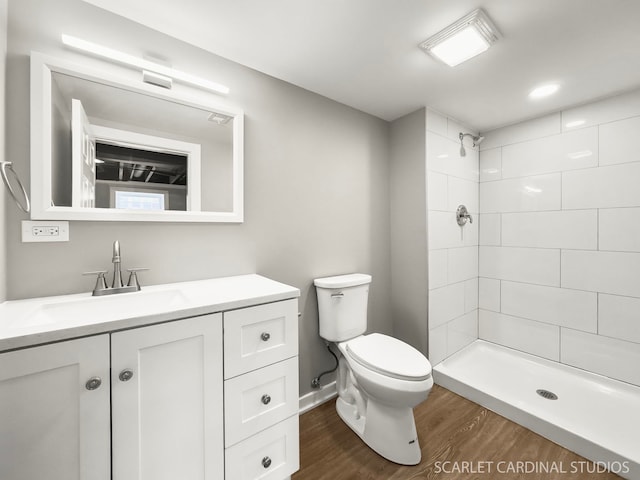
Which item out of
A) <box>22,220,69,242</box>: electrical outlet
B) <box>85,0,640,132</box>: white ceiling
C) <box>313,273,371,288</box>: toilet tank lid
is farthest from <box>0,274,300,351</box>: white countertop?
<box>85,0,640,132</box>: white ceiling

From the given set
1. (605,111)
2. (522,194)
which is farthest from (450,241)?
(605,111)

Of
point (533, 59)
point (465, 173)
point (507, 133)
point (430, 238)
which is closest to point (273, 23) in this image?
point (533, 59)

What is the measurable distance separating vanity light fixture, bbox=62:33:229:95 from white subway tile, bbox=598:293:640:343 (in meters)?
2.96

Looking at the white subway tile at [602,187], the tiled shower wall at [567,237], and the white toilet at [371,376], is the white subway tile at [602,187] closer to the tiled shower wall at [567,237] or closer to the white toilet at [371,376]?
the tiled shower wall at [567,237]

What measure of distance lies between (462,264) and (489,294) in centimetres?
47

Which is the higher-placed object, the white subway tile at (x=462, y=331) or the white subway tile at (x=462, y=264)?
the white subway tile at (x=462, y=264)

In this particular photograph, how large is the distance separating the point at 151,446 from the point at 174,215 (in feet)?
3.07

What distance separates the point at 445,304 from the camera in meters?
2.25

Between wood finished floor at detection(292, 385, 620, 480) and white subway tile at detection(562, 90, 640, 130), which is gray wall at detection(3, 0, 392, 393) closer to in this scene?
wood finished floor at detection(292, 385, 620, 480)

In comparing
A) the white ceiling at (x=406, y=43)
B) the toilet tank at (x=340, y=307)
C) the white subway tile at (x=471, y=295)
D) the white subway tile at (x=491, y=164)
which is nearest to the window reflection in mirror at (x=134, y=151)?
the white ceiling at (x=406, y=43)

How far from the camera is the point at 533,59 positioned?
59.2 inches

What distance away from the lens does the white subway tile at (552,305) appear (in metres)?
2.03

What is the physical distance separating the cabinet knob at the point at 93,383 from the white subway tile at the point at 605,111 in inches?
126

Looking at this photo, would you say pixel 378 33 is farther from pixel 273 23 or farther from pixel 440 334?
pixel 440 334
